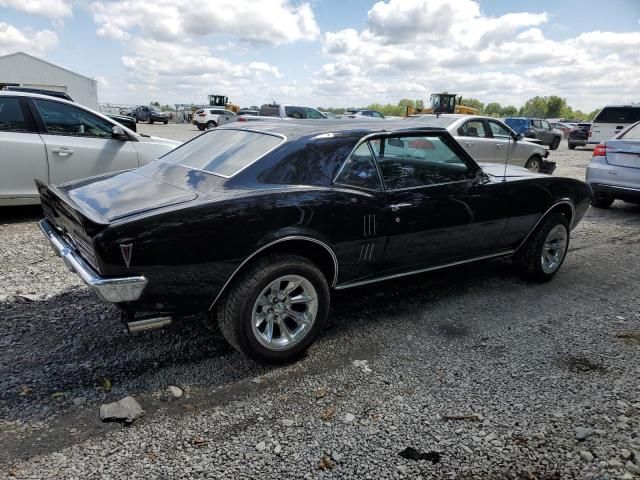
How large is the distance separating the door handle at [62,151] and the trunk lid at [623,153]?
8249 mm

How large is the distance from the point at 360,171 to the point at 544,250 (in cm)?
240

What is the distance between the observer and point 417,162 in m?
3.95

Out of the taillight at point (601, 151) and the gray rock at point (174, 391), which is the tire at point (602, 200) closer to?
the taillight at point (601, 151)

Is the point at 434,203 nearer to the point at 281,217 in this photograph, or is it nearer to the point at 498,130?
the point at 281,217

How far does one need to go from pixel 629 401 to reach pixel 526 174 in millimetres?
2393

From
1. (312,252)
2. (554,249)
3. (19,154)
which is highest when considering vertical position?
(19,154)

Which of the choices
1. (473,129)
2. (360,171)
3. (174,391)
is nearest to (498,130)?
(473,129)

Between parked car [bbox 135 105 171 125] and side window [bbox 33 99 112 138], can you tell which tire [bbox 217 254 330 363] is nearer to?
side window [bbox 33 99 112 138]

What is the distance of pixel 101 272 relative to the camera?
2.57 m

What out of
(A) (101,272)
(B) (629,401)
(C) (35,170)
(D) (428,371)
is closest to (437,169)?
(D) (428,371)

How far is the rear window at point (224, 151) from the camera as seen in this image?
327 centimetres

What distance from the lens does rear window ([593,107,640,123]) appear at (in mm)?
17922

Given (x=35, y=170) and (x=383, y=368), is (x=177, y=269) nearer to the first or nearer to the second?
(x=383, y=368)

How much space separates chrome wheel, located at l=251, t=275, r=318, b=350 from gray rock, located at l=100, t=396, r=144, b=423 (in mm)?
769
